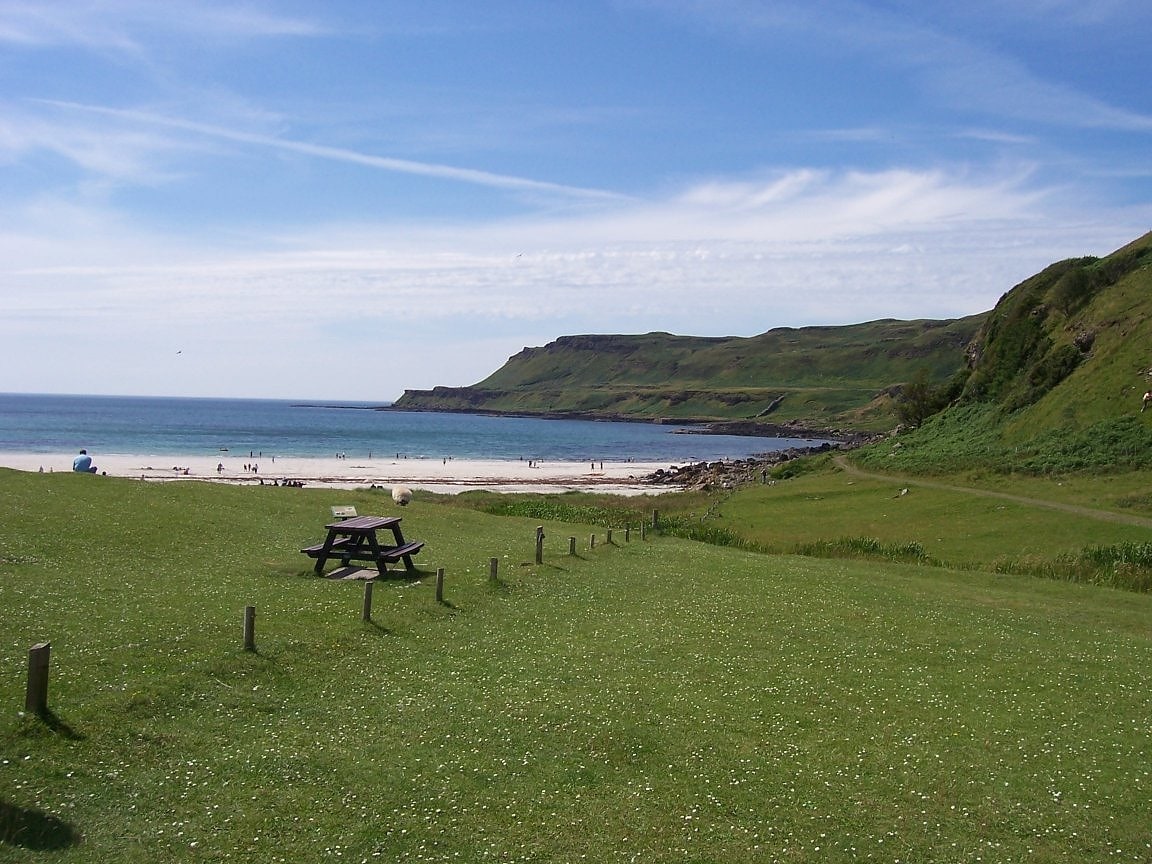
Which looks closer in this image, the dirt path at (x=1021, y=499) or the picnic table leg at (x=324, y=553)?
the picnic table leg at (x=324, y=553)

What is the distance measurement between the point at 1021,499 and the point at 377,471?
83817 millimetres

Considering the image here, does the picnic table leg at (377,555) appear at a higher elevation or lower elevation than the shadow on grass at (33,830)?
higher

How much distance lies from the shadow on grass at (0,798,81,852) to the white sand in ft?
274

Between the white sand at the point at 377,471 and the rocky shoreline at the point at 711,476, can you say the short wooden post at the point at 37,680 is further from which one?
the white sand at the point at 377,471

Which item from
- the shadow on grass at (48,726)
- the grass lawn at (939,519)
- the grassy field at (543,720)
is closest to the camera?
the grassy field at (543,720)

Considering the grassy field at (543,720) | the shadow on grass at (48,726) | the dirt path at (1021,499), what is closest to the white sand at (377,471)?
the dirt path at (1021,499)

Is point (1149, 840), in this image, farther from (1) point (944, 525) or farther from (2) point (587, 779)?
(1) point (944, 525)

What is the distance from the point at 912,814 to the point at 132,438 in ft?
598

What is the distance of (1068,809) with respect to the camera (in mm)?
13109

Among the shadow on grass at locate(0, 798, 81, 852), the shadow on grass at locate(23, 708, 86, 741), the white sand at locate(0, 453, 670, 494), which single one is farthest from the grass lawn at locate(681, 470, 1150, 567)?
the shadow on grass at locate(0, 798, 81, 852)

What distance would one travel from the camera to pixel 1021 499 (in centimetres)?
5531

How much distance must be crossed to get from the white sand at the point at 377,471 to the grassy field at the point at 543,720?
71586 mm

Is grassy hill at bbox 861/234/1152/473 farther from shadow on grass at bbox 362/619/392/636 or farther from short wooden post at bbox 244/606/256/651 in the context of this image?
short wooden post at bbox 244/606/256/651

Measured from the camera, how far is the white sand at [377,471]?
100625mm
